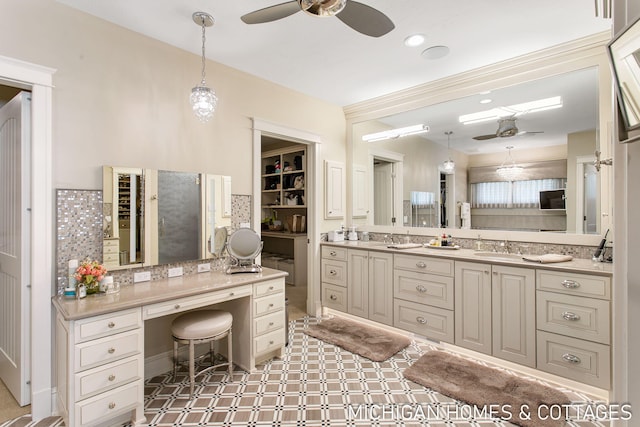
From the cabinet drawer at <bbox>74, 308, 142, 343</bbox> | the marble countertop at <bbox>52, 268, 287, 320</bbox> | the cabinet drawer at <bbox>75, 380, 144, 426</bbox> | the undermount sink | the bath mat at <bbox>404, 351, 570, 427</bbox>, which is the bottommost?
the bath mat at <bbox>404, 351, 570, 427</bbox>

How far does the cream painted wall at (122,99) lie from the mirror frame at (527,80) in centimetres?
177

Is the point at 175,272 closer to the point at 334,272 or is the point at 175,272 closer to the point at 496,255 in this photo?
the point at 334,272

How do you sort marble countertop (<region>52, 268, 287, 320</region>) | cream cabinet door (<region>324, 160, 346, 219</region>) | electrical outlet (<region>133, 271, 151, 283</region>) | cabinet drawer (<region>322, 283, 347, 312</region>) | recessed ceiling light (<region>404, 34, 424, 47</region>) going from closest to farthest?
marble countertop (<region>52, 268, 287, 320</region>)
electrical outlet (<region>133, 271, 151, 283</region>)
recessed ceiling light (<region>404, 34, 424, 47</region>)
cabinet drawer (<region>322, 283, 347, 312</region>)
cream cabinet door (<region>324, 160, 346, 219</region>)

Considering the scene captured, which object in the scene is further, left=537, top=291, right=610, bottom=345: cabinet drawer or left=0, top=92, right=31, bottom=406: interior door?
left=537, top=291, right=610, bottom=345: cabinet drawer

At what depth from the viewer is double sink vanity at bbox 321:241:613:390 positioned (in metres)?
2.17

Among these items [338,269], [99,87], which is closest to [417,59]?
[338,269]

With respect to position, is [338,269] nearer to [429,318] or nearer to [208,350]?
[429,318]

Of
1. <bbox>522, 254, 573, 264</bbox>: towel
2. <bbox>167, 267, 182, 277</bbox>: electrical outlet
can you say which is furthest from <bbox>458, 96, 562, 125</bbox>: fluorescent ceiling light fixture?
<bbox>167, 267, 182, 277</bbox>: electrical outlet

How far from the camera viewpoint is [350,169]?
14.2 ft

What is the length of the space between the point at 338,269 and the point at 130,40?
3.02 meters

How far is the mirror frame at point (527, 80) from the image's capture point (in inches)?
96.1

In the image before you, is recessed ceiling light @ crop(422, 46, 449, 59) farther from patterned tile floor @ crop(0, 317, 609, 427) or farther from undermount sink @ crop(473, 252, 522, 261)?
patterned tile floor @ crop(0, 317, 609, 427)

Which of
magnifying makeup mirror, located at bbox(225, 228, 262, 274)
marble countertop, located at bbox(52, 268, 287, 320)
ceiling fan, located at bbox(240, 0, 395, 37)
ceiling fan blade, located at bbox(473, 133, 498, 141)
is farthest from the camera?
ceiling fan blade, located at bbox(473, 133, 498, 141)

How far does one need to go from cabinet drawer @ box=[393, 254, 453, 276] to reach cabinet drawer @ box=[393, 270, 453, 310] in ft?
0.16
